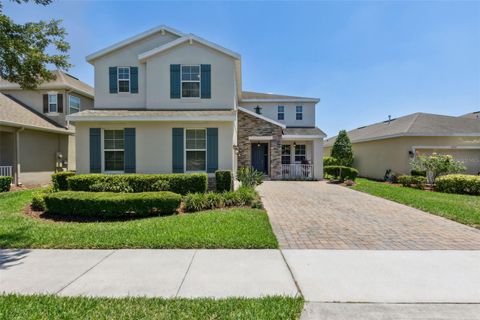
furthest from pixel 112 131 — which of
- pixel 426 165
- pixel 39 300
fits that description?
pixel 426 165

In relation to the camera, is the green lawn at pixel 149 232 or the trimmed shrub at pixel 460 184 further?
the trimmed shrub at pixel 460 184

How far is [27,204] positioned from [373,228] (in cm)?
1156

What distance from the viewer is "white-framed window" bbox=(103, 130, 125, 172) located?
39.2ft

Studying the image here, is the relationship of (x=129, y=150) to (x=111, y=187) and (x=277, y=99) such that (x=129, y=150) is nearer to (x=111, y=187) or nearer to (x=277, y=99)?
(x=111, y=187)

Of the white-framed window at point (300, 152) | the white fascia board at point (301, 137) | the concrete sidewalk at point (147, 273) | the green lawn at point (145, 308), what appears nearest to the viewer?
the green lawn at point (145, 308)

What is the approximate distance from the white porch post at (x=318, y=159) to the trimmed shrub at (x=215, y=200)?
1075cm

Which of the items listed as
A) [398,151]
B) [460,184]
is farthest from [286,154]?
[460,184]

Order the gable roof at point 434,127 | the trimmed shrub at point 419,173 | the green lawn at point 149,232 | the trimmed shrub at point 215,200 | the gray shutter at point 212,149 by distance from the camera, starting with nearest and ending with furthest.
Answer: the green lawn at point 149,232 < the trimmed shrub at point 215,200 < the gray shutter at point 212,149 < the trimmed shrub at point 419,173 < the gable roof at point 434,127

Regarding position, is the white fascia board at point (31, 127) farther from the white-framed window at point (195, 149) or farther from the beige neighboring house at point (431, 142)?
the beige neighboring house at point (431, 142)

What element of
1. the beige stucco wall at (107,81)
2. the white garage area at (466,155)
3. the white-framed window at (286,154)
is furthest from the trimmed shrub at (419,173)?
the beige stucco wall at (107,81)

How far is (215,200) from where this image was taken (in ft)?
29.7

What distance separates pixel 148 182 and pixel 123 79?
6.23m

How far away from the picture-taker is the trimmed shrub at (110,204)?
782 centimetres

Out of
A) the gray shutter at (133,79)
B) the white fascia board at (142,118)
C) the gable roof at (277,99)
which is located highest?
the gable roof at (277,99)
